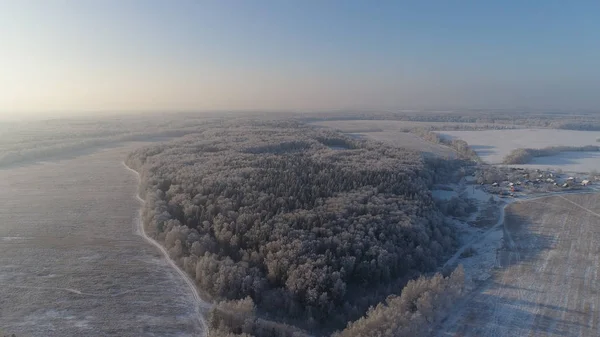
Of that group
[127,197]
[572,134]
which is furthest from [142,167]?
[572,134]

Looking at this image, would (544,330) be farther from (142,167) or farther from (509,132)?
(509,132)

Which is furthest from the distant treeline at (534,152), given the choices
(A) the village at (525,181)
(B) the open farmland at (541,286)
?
(B) the open farmland at (541,286)

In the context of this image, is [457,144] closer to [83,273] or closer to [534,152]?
[534,152]

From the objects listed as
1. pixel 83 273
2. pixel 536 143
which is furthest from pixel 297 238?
pixel 536 143

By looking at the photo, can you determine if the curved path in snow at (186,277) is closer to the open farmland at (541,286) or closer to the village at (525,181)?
the open farmland at (541,286)

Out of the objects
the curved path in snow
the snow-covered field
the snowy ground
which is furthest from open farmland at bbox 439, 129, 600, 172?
the snow-covered field

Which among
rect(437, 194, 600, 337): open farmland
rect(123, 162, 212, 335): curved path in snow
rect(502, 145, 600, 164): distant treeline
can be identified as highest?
rect(502, 145, 600, 164): distant treeline

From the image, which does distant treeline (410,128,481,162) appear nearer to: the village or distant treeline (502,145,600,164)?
distant treeline (502,145,600,164)
